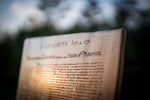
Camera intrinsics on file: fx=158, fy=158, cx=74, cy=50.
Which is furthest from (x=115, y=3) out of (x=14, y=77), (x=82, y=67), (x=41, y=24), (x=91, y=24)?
(x=14, y=77)

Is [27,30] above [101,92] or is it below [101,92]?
above

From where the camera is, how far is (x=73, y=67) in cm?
132

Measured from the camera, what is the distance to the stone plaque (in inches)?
44.5

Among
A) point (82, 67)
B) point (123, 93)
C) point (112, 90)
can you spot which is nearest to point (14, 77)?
point (123, 93)

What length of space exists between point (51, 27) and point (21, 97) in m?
2.71

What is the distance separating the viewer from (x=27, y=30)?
4.34 metres

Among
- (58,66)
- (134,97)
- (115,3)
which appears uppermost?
(115,3)

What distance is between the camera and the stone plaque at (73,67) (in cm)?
113

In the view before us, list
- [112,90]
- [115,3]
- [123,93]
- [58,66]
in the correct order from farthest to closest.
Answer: [115,3]
[123,93]
[58,66]
[112,90]

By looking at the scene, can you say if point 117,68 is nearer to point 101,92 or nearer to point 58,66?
point 101,92

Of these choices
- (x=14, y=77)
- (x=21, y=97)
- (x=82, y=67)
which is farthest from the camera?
(x=14, y=77)

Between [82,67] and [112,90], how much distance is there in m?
0.30

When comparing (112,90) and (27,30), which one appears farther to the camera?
(27,30)

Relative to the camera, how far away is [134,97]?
248cm
